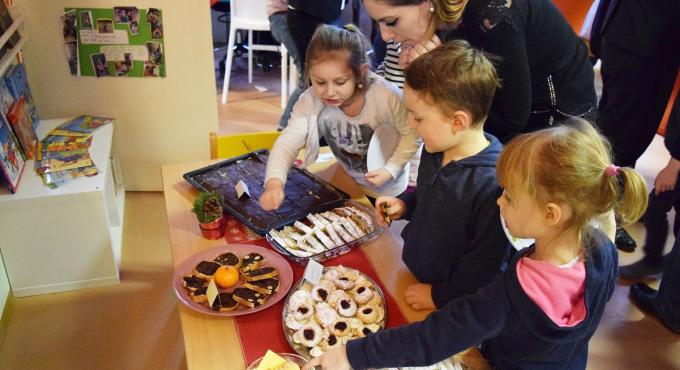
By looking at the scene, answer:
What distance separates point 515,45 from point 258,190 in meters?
0.84

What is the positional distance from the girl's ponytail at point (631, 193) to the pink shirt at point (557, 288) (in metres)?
0.12

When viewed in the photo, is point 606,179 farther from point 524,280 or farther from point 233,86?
point 233,86

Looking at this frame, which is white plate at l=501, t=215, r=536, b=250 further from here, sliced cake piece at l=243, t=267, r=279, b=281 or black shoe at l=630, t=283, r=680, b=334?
black shoe at l=630, t=283, r=680, b=334

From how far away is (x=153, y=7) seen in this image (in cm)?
243

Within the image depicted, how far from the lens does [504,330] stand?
0.96 m

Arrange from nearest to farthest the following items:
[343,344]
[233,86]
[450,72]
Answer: [343,344] → [450,72] → [233,86]

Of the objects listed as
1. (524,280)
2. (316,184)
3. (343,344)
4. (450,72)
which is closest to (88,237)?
(316,184)

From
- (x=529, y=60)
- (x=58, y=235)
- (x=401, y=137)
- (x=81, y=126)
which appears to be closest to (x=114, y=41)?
(x=81, y=126)

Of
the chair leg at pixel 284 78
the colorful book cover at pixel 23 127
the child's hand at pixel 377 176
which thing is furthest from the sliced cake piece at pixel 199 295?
the chair leg at pixel 284 78

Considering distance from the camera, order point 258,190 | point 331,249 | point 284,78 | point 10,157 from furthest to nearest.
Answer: point 284,78 → point 10,157 → point 258,190 → point 331,249

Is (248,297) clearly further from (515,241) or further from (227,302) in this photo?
(515,241)

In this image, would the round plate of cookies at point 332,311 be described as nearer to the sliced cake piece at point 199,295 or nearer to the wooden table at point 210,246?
the wooden table at point 210,246

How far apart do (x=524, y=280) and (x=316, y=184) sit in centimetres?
87

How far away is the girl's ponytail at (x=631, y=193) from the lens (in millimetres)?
890
